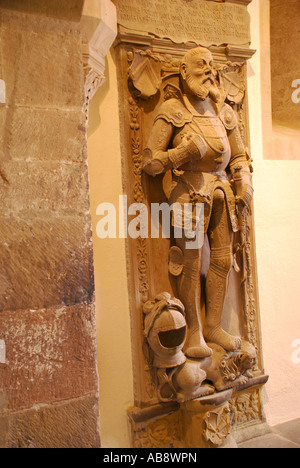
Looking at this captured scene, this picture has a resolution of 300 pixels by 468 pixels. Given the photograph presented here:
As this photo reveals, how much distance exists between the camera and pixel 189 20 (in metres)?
2.95

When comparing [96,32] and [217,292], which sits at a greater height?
[96,32]

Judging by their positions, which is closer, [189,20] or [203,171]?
[203,171]

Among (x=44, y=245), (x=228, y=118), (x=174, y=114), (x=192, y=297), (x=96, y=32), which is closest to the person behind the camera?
(x=44, y=245)

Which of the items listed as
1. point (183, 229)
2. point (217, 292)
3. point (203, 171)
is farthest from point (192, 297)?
point (203, 171)

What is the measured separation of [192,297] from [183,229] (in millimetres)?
432

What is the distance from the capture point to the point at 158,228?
110 inches

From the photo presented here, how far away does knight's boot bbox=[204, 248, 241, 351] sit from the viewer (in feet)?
9.32

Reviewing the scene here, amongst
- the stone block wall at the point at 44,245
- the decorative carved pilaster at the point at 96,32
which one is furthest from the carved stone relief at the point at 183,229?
the stone block wall at the point at 44,245

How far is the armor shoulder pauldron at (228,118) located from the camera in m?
2.87

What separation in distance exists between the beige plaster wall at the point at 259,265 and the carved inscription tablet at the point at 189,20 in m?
0.27

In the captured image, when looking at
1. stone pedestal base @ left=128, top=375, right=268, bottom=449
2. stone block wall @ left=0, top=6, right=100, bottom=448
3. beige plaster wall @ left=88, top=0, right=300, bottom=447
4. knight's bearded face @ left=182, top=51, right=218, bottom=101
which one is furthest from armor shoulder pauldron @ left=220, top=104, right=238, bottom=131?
stone pedestal base @ left=128, top=375, right=268, bottom=449

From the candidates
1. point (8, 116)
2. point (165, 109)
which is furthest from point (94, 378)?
point (165, 109)

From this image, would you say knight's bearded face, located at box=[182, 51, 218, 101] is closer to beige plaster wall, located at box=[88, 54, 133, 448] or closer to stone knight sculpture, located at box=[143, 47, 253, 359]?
stone knight sculpture, located at box=[143, 47, 253, 359]

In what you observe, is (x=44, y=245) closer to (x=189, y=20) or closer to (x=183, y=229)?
(x=183, y=229)
